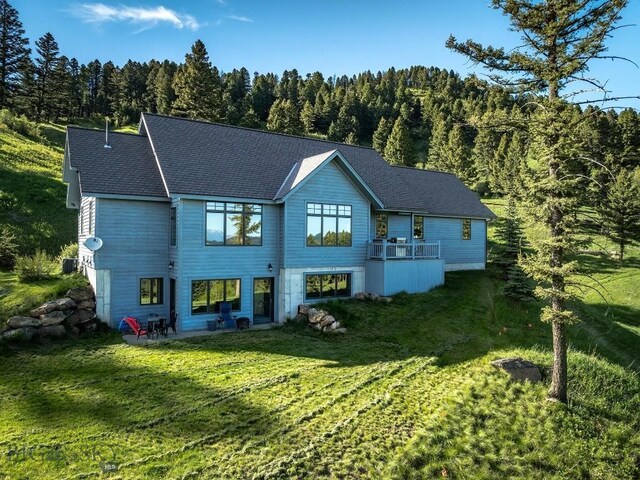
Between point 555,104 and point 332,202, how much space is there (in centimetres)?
995

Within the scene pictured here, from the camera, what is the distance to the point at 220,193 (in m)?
15.3

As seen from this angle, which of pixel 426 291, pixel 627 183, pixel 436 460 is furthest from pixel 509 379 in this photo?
pixel 627 183

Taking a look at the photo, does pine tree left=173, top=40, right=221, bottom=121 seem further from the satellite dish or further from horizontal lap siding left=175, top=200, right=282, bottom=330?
the satellite dish

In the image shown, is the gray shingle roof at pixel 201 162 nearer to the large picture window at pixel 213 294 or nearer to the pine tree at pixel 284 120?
the large picture window at pixel 213 294

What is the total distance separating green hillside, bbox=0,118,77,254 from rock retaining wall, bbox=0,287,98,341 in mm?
11288

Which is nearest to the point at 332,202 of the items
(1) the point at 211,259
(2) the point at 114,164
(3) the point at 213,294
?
(1) the point at 211,259

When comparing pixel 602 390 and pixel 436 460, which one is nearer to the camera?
pixel 436 460

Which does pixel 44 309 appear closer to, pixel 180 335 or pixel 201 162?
pixel 180 335

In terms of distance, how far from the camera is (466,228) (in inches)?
1011

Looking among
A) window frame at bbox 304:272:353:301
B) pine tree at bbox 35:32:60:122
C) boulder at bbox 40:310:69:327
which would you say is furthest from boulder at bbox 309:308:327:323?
pine tree at bbox 35:32:60:122

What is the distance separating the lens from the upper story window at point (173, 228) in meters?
15.4

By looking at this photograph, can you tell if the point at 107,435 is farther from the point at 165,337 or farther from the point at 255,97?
the point at 255,97

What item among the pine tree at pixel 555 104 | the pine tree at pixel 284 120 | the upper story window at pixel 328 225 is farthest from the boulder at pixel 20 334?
the pine tree at pixel 284 120

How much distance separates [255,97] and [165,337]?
79.2 m
